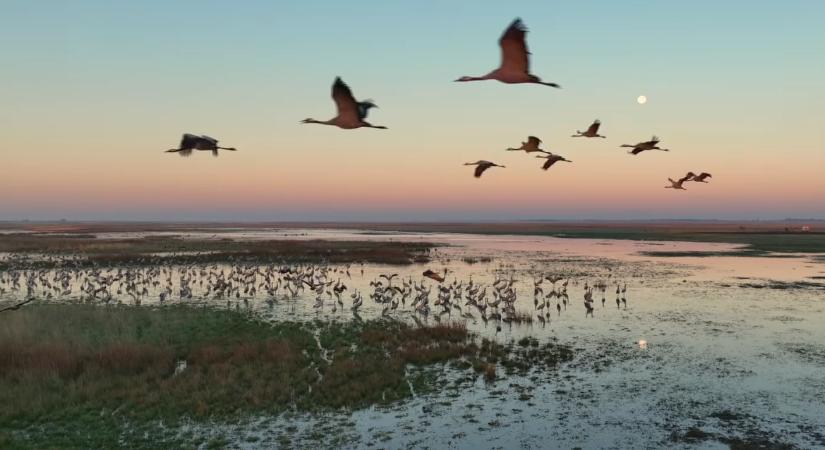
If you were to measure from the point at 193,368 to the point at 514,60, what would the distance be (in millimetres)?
14675

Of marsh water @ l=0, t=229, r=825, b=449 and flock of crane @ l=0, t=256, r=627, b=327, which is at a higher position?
flock of crane @ l=0, t=256, r=627, b=327

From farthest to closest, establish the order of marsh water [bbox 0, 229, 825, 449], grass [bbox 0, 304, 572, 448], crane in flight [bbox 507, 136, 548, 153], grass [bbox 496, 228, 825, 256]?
grass [bbox 496, 228, 825, 256], grass [bbox 0, 304, 572, 448], marsh water [bbox 0, 229, 825, 449], crane in flight [bbox 507, 136, 548, 153]

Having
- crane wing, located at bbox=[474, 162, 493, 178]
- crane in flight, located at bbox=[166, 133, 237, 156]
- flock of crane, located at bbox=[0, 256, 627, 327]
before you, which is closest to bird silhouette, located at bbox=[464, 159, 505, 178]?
crane wing, located at bbox=[474, 162, 493, 178]

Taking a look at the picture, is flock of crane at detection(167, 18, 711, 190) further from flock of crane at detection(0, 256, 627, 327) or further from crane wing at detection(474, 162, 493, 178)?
flock of crane at detection(0, 256, 627, 327)

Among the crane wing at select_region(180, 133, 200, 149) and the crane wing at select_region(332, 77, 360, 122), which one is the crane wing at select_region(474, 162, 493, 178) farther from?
the crane wing at select_region(180, 133, 200, 149)

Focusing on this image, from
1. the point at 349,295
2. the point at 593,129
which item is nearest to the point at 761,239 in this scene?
the point at 349,295

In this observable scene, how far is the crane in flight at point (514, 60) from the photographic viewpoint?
284 inches

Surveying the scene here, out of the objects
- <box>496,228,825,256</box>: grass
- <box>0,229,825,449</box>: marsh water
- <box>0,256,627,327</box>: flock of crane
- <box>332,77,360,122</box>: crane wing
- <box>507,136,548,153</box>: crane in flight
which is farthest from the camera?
<box>496,228,825,256</box>: grass

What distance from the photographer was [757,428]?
44.3 feet

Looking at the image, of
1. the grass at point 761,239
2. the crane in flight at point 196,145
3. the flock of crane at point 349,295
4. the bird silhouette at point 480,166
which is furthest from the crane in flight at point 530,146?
the grass at point 761,239

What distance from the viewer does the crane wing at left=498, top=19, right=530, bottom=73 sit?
716cm

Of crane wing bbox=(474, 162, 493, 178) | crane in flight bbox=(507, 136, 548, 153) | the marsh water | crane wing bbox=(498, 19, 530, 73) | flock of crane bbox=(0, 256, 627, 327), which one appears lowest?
the marsh water

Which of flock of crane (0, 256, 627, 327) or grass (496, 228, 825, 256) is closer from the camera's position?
flock of crane (0, 256, 627, 327)

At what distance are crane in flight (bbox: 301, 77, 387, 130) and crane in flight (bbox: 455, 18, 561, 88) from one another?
165cm
